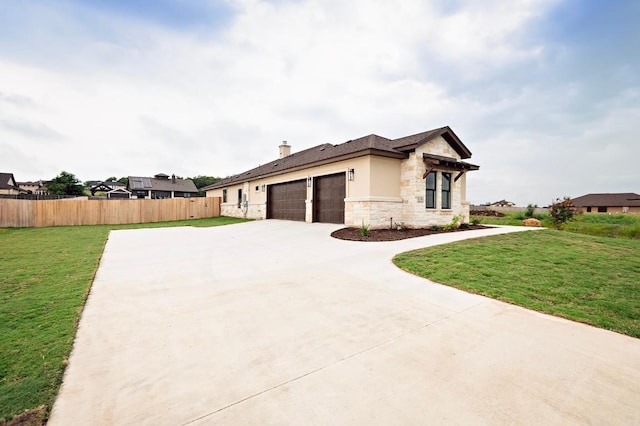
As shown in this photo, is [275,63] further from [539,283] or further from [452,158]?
[539,283]

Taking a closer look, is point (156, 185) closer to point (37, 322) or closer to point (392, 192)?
point (392, 192)

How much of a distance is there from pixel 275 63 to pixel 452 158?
34.6 ft

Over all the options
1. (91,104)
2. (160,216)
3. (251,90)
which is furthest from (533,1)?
(160,216)

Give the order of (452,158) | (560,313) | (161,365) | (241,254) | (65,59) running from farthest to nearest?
1. (452,158)
2. (65,59)
3. (241,254)
4. (560,313)
5. (161,365)

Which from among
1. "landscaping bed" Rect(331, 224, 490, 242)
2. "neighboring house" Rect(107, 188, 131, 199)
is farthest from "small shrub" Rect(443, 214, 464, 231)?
"neighboring house" Rect(107, 188, 131, 199)

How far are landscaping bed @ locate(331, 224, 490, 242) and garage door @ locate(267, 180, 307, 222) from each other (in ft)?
17.3

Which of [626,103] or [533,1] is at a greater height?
[533,1]

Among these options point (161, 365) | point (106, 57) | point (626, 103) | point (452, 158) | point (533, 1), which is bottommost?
point (161, 365)

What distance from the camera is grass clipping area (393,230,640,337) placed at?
13.9ft

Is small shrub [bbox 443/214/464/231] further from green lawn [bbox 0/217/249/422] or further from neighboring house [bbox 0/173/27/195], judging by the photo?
neighboring house [bbox 0/173/27/195]

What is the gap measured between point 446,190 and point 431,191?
1177mm

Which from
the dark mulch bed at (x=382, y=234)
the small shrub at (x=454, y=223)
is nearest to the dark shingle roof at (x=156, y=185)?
the dark mulch bed at (x=382, y=234)

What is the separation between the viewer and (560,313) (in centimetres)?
407

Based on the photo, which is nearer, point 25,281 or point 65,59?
point 25,281
